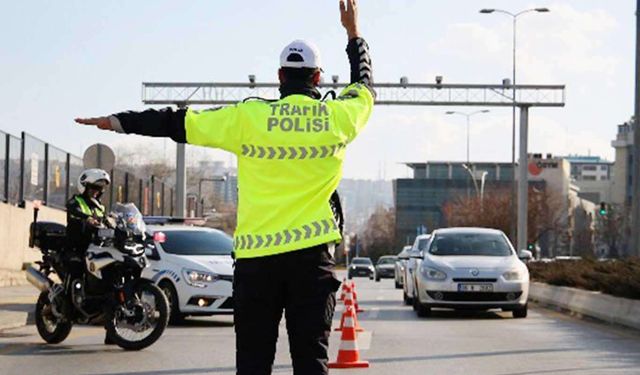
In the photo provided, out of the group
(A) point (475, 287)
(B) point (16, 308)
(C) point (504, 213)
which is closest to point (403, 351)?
(B) point (16, 308)

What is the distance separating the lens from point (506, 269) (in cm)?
2389

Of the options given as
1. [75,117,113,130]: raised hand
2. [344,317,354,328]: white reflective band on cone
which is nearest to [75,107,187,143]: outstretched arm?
[75,117,113,130]: raised hand

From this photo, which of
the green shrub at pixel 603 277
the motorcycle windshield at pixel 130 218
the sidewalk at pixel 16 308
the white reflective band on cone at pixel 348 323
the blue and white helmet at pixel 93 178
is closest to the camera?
the white reflective band on cone at pixel 348 323

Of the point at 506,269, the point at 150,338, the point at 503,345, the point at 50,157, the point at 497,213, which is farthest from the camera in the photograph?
the point at 497,213

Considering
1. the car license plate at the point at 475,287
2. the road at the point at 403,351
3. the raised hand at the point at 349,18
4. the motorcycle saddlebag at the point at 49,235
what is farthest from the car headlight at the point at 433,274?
the raised hand at the point at 349,18

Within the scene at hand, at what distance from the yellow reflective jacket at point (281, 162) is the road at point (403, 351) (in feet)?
20.6

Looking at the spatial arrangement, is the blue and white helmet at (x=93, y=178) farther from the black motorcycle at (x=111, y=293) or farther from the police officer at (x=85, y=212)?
the black motorcycle at (x=111, y=293)

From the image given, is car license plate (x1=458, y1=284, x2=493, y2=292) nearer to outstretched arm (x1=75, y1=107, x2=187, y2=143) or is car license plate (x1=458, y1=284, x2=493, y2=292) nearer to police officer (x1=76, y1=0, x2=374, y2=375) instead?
police officer (x1=76, y1=0, x2=374, y2=375)

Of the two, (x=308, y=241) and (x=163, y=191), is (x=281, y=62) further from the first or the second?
(x=163, y=191)

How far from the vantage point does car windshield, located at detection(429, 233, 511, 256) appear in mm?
25266

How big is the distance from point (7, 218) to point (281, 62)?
25.8 m

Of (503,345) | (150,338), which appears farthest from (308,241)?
(503,345)

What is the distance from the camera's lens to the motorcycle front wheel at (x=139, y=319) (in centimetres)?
1462

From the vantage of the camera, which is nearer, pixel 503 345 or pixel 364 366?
pixel 364 366
